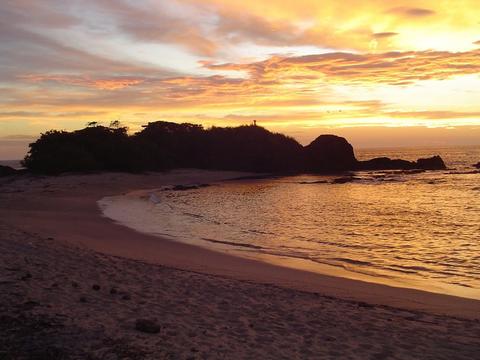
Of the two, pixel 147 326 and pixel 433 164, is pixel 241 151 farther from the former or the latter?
pixel 147 326

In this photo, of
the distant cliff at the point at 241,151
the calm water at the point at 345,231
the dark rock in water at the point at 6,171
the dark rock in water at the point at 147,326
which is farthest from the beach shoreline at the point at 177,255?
the distant cliff at the point at 241,151

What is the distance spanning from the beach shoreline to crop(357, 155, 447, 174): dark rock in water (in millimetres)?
56754

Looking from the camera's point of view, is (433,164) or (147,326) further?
(433,164)

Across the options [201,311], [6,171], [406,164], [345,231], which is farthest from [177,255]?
[406,164]

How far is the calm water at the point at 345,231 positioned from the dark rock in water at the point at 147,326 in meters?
5.79

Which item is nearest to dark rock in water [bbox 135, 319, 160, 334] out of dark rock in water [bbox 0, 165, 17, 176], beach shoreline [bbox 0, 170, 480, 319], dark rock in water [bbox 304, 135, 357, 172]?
beach shoreline [bbox 0, 170, 480, 319]

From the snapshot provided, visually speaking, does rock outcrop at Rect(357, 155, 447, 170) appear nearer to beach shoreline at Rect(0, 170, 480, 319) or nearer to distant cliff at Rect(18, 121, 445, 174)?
distant cliff at Rect(18, 121, 445, 174)

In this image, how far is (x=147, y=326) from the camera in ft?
19.1

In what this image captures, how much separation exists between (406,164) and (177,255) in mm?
68352

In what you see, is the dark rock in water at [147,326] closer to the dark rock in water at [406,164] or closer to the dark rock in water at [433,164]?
the dark rock in water at [406,164]

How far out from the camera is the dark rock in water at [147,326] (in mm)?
5770

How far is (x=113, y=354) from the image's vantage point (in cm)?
500

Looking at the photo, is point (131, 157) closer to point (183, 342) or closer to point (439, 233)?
point (439, 233)

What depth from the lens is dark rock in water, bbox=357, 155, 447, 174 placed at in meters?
69.2
